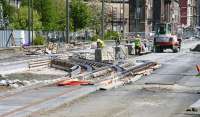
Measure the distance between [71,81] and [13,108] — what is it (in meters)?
7.72

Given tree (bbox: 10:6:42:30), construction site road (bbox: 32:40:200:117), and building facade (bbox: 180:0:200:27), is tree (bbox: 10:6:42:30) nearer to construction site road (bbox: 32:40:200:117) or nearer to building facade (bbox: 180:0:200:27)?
construction site road (bbox: 32:40:200:117)

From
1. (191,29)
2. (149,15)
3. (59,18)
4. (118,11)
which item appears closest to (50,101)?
(59,18)

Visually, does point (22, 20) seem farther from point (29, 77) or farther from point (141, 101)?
point (141, 101)

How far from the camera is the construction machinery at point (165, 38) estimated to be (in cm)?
5312

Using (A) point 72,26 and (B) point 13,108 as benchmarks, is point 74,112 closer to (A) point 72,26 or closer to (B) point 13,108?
(B) point 13,108

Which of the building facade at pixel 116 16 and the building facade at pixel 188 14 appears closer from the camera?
the building facade at pixel 116 16

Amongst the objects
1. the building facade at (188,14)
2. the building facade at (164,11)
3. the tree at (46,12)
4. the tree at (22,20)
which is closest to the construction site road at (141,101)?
the tree at (22,20)

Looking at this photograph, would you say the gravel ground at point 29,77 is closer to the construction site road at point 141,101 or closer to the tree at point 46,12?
the construction site road at point 141,101

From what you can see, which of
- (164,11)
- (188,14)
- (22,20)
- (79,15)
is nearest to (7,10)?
(22,20)

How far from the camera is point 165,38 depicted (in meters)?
54.1

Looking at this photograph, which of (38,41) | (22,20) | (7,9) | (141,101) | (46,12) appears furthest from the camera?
(46,12)

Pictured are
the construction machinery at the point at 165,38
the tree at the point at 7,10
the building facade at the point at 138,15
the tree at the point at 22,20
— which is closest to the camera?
the construction machinery at the point at 165,38

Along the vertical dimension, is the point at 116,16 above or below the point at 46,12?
above

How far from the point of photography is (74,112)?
15898 millimetres
